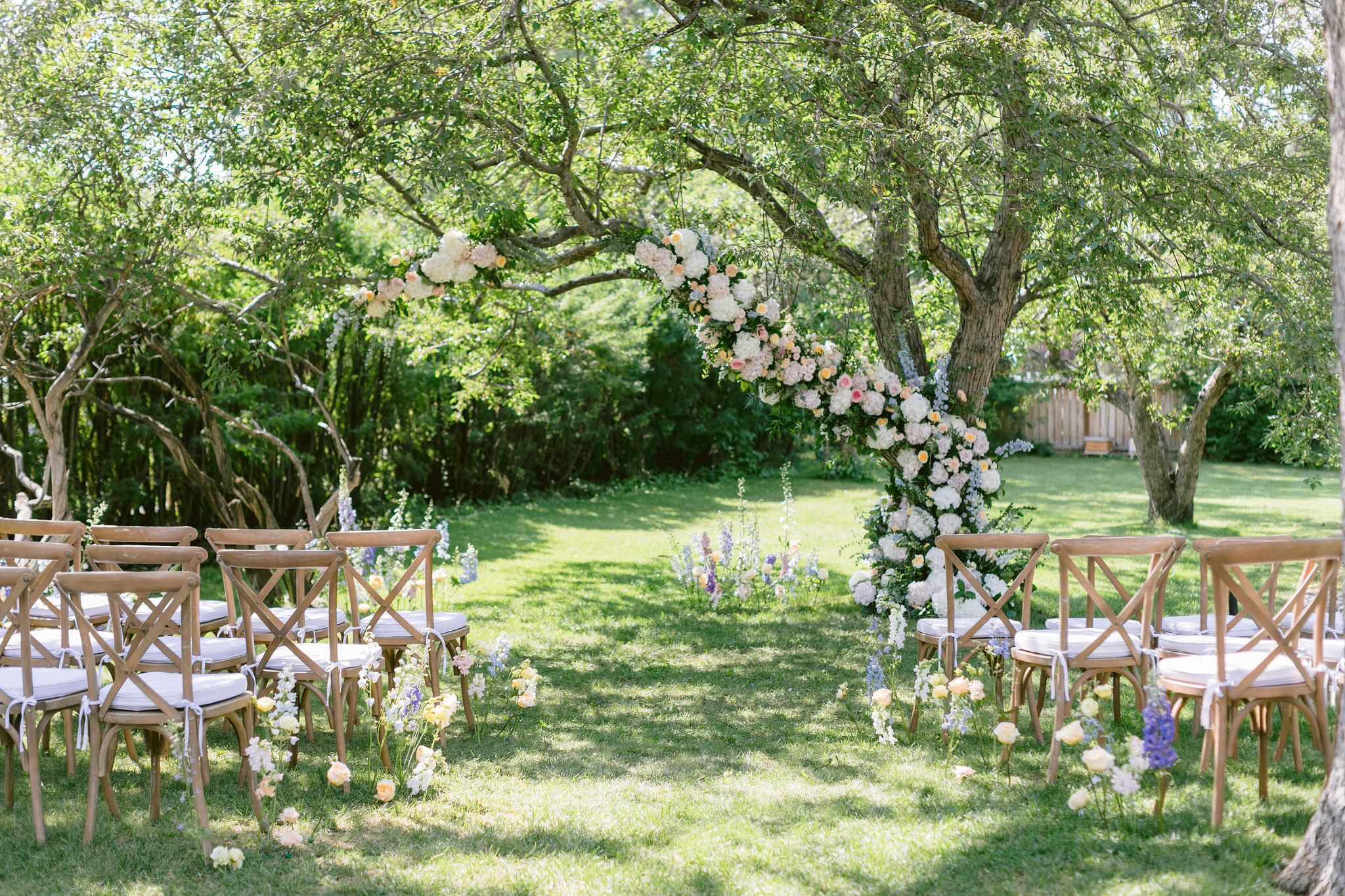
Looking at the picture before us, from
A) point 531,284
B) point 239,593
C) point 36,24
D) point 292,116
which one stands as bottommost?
point 239,593

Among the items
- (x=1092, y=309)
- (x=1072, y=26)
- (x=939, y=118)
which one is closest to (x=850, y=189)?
(x=939, y=118)

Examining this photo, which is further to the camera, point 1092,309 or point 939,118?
point 1092,309

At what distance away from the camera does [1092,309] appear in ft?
19.5

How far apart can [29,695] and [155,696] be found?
507mm

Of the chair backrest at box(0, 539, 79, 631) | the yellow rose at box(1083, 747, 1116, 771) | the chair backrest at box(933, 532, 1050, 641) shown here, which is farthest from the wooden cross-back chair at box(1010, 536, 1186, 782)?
the chair backrest at box(0, 539, 79, 631)

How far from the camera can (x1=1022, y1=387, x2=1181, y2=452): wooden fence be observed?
2133cm

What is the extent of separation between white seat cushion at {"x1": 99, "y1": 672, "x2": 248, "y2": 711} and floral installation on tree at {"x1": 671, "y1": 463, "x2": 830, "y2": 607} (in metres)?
4.40

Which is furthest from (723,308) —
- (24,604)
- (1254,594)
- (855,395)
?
(24,604)

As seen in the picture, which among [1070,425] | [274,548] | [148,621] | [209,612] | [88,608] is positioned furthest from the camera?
[1070,425]

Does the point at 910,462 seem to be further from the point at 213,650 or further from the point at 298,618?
the point at 213,650

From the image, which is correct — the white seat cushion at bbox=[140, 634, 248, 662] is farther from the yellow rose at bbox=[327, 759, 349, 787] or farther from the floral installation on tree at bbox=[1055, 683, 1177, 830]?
the floral installation on tree at bbox=[1055, 683, 1177, 830]

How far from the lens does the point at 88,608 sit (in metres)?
4.98

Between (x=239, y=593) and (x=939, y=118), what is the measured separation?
13.6 ft

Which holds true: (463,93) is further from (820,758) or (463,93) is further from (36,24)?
(820,758)
